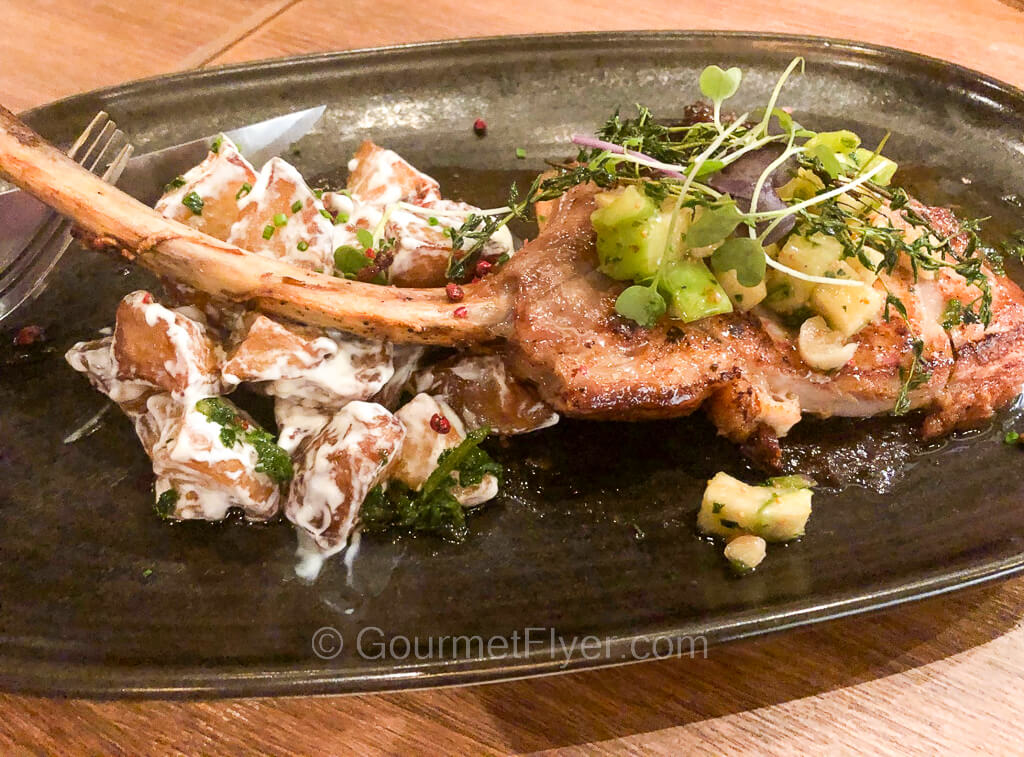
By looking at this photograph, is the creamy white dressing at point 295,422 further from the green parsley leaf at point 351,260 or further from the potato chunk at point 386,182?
the potato chunk at point 386,182

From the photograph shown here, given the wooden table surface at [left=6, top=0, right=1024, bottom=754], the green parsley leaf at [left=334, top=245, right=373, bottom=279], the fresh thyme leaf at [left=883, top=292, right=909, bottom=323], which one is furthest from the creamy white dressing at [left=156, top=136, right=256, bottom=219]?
the fresh thyme leaf at [left=883, top=292, right=909, bottom=323]

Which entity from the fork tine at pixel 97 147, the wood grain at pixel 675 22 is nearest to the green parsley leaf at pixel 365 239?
the fork tine at pixel 97 147

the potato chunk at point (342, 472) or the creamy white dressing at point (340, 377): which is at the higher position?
the creamy white dressing at point (340, 377)


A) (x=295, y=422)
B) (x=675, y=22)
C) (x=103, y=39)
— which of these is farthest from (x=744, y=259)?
(x=103, y=39)

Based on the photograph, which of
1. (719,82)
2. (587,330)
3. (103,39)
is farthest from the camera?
(103,39)

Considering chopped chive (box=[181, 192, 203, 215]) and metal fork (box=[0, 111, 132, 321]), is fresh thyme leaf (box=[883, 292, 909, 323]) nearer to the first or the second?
chopped chive (box=[181, 192, 203, 215])

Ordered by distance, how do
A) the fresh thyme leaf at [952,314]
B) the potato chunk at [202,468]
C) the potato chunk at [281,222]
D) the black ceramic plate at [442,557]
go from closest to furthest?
the black ceramic plate at [442,557]
the potato chunk at [202,468]
the fresh thyme leaf at [952,314]
the potato chunk at [281,222]

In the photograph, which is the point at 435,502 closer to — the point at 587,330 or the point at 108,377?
the point at 587,330
